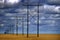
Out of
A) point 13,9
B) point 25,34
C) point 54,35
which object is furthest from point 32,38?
point 13,9

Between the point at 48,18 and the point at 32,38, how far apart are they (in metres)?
Answer: 0.49

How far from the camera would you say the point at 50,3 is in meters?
3.86

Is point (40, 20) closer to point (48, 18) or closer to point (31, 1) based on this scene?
point (48, 18)

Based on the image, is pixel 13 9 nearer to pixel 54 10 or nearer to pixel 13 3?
pixel 13 3

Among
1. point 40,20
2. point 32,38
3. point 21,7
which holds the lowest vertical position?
point 32,38

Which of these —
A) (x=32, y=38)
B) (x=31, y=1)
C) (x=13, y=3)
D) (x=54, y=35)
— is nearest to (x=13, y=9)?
(x=13, y=3)

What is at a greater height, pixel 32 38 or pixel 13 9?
pixel 13 9

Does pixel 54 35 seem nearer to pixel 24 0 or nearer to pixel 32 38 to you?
pixel 32 38

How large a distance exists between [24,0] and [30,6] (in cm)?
16

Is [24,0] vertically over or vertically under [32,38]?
over

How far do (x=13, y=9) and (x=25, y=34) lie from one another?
1.74 ft

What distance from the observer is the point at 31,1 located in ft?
12.6

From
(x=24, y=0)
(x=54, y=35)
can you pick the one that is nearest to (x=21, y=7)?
(x=24, y=0)

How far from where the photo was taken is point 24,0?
385 centimetres
